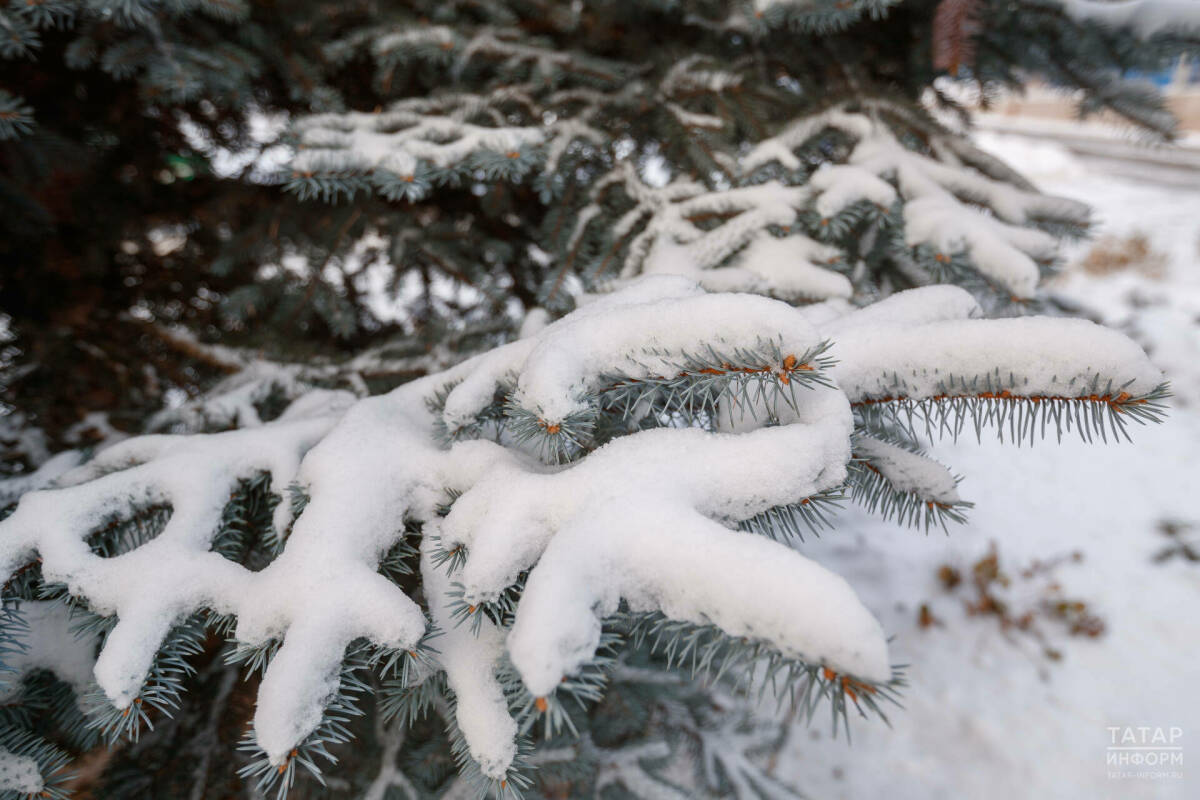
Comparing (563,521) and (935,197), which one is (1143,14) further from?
(563,521)

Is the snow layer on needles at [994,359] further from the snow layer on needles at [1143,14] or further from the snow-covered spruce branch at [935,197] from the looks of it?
the snow layer on needles at [1143,14]

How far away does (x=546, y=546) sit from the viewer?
74 cm

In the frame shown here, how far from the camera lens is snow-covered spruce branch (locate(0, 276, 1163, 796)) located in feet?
2.04

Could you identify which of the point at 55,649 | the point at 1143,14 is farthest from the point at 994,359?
the point at 55,649

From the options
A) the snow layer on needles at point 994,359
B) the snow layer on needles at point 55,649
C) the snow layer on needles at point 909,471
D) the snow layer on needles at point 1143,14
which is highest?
the snow layer on needles at point 1143,14

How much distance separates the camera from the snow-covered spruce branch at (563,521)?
2.04ft

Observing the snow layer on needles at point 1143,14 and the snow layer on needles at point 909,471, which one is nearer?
the snow layer on needles at point 909,471

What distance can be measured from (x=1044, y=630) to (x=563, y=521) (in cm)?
349

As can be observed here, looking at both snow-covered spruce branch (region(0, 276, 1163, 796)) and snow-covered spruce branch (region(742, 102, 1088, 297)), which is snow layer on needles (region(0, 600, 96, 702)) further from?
snow-covered spruce branch (region(742, 102, 1088, 297))

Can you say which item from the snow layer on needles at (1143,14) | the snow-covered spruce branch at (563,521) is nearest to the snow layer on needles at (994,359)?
the snow-covered spruce branch at (563,521)

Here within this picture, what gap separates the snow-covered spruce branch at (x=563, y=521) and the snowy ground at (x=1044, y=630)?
1232mm

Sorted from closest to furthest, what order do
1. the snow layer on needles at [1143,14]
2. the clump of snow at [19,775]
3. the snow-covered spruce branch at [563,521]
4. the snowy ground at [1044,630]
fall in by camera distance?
the snow-covered spruce branch at [563,521]
the clump of snow at [19,775]
the snow layer on needles at [1143,14]
the snowy ground at [1044,630]

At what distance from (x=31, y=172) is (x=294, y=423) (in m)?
1.16

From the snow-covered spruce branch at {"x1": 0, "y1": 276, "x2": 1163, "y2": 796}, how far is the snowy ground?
Result: 123 centimetres
